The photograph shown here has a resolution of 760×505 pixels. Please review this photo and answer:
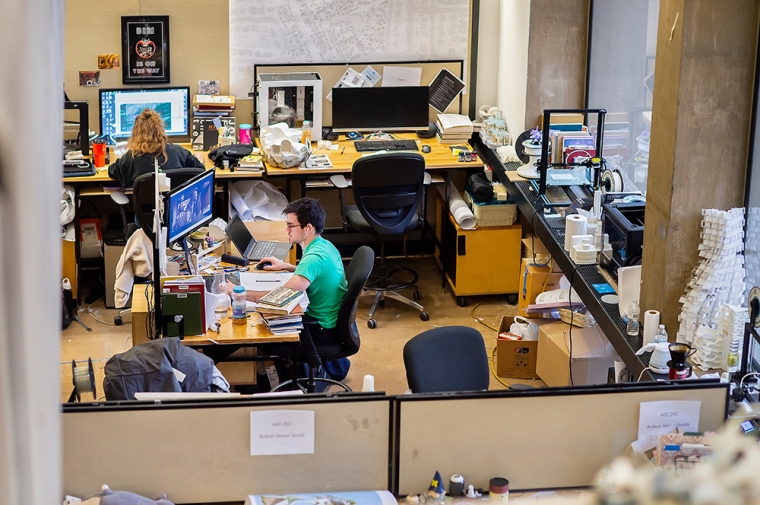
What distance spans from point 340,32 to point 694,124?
3.71 m

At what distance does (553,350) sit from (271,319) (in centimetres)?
162

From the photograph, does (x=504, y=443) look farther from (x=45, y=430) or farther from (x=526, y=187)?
(x=526, y=187)

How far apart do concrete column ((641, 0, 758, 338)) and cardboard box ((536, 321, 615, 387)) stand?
0.86m

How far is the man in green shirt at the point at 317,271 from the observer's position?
4.66m

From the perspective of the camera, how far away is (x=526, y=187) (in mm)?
5973

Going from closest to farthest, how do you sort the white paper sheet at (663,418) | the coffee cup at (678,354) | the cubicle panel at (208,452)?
the cubicle panel at (208,452), the white paper sheet at (663,418), the coffee cup at (678,354)

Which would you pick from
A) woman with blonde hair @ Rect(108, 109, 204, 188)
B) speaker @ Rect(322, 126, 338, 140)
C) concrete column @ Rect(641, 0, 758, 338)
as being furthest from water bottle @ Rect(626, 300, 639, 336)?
speaker @ Rect(322, 126, 338, 140)

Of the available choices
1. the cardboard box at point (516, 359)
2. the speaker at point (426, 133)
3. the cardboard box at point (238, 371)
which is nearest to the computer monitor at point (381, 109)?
the speaker at point (426, 133)

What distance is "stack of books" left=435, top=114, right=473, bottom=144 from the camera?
6.93m

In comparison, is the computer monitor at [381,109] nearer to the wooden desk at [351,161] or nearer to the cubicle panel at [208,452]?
the wooden desk at [351,161]

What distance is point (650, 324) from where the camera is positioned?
3941mm

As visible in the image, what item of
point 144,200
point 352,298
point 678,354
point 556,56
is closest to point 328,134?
point 556,56

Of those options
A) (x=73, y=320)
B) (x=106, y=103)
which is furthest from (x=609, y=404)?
→ (x=106, y=103)

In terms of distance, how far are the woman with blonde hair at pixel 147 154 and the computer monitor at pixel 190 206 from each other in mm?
Result: 910
